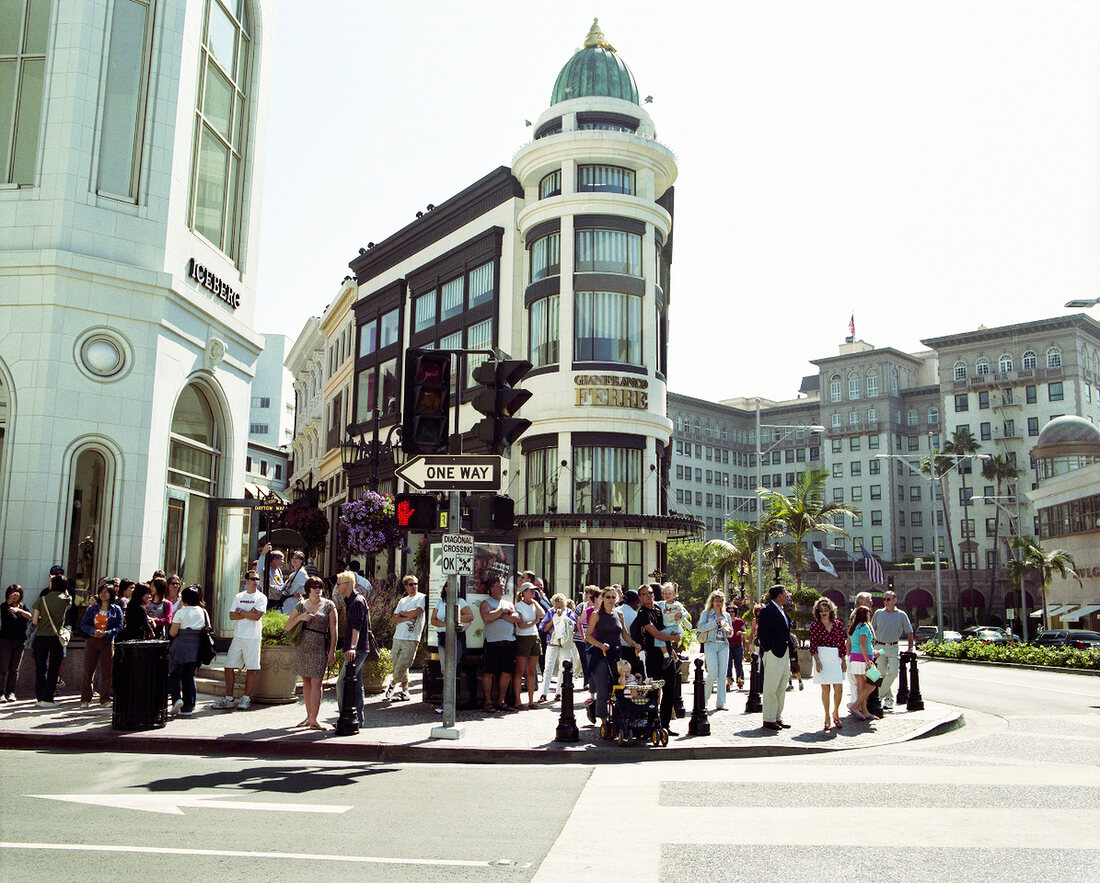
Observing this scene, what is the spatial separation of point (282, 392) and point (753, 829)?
348 feet

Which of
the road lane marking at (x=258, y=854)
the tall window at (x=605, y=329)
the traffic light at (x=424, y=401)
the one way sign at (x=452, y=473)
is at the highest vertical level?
the tall window at (x=605, y=329)

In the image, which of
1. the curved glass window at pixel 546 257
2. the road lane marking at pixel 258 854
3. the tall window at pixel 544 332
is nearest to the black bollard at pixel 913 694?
the road lane marking at pixel 258 854

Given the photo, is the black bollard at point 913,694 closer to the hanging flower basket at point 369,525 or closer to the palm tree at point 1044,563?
the hanging flower basket at point 369,525

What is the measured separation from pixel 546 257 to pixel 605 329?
4.44m

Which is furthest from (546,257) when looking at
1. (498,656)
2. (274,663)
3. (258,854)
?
(258,854)

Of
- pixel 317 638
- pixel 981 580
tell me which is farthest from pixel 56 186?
pixel 981 580

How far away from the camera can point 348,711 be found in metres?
11.6

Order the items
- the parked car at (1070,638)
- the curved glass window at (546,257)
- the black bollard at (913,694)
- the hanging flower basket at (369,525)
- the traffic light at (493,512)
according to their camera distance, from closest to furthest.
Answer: the traffic light at (493,512) → the black bollard at (913,694) → the hanging flower basket at (369,525) → the curved glass window at (546,257) → the parked car at (1070,638)

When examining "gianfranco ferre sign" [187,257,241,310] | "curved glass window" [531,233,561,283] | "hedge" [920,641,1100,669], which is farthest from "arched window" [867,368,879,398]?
"gianfranco ferre sign" [187,257,241,310]

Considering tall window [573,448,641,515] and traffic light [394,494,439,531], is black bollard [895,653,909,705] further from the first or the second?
tall window [573,448,641,515]

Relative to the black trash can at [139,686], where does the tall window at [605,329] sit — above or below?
above

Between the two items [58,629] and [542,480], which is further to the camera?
[542,480]

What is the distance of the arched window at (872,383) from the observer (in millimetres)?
110812

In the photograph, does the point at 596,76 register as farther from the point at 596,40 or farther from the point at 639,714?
the point at 639,714
